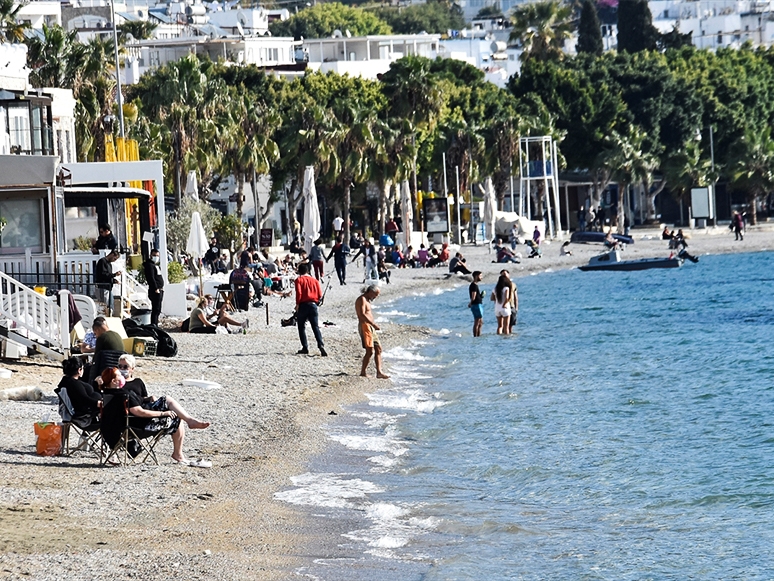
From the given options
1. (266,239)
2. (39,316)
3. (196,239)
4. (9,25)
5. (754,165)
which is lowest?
(39,316)

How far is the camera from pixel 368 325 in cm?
2278

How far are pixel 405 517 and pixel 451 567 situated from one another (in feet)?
6.10

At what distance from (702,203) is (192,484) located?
7304 centimetres

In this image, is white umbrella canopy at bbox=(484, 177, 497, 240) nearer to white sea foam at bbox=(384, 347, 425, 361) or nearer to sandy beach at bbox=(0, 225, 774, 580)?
white sea foam at bbox=(384, 347, 425, 361)

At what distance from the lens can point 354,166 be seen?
67.2 m

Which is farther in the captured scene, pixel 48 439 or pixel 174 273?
pixel 174 273

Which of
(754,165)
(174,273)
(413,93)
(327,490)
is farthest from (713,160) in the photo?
(327,490)

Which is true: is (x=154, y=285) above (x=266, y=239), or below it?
below

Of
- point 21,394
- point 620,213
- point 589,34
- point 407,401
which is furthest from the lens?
point 589,34

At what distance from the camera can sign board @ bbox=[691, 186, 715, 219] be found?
83.1 meters

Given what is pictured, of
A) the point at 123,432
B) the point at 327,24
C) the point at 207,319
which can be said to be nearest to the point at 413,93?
the point at 207,319

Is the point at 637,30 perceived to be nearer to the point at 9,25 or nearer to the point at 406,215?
the point at 406,215

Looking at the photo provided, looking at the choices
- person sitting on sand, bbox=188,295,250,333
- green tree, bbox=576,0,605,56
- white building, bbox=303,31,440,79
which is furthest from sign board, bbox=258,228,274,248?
green tree, bbox=576,0,605,56

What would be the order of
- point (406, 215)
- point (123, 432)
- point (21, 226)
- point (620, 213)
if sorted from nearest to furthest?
point (123, 432)
point (21, 226)
point (406, 215)
point (620, 213)
